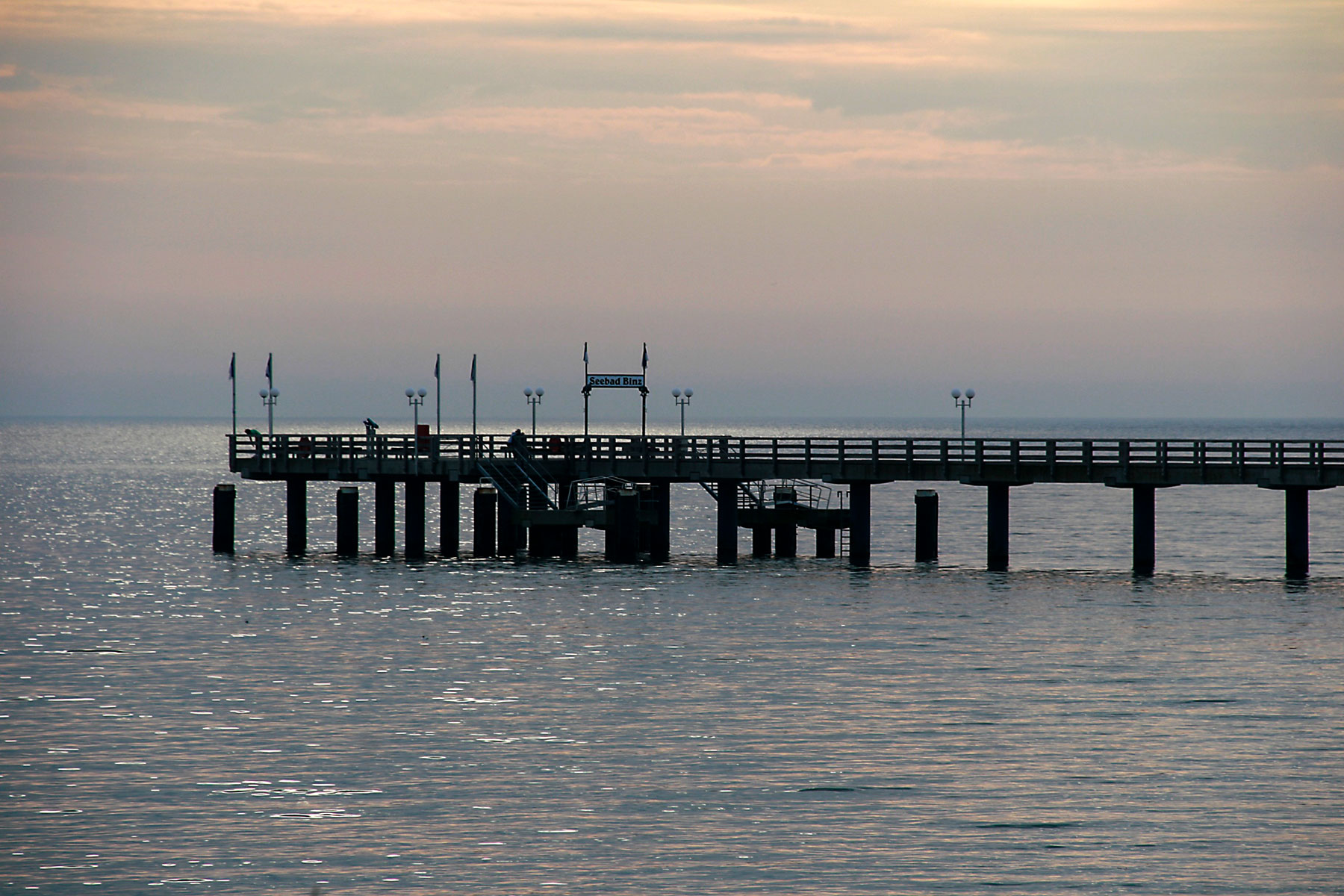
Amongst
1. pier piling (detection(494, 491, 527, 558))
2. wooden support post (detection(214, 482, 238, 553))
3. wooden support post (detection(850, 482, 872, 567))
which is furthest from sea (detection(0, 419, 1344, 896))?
wooden support post (detection(214, 482, 238, 553))

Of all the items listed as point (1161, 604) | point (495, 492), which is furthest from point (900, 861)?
point (495, 492)

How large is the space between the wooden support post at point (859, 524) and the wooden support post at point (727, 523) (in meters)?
3.59

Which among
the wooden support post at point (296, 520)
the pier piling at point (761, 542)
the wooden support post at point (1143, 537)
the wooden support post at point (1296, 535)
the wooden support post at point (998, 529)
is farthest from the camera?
the pier piling at point (761, 542)

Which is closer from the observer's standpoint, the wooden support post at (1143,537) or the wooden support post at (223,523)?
the wooden support post at (1143,537)

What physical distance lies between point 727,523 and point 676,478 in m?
2.55

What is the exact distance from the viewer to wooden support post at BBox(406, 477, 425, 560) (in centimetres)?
5784

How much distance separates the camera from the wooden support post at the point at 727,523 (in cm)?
5538

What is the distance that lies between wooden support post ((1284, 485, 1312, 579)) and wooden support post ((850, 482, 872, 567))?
12.2 m

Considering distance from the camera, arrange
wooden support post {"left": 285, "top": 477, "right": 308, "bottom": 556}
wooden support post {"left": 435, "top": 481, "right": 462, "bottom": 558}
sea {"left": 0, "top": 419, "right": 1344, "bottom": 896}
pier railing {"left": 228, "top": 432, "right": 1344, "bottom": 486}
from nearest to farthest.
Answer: sea {"left": 0, "top": 419, "right": 1344, "bottom": 896}
pier railing {"left": 228, "top": 432, "right": 1344, "bottom": 486}
wooden support post {"left": 435, "top": 481, "right": 462, "bottom": 558}
wooden support post {"left": 285, "top": 477, "right": 308, "bottom": 556}

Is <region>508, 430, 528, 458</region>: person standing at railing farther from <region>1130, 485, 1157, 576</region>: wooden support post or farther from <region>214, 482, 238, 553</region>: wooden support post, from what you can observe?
<region>1130, 485, 1157, 576</region>: wooden support post

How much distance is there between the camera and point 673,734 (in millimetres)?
27922

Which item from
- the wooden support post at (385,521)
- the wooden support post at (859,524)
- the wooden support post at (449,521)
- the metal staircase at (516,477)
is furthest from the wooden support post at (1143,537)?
the wooden support post at (385,521)

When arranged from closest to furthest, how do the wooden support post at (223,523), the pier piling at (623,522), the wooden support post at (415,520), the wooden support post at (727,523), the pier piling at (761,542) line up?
the pier piling at (623,522) → the wooden support post at (727,523) → the wooden support post at (415,520) → the wooden support post at (223,523) → the pier piling at (761,542)

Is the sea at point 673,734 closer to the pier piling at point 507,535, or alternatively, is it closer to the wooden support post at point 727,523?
the wooden support post at point 727,523
